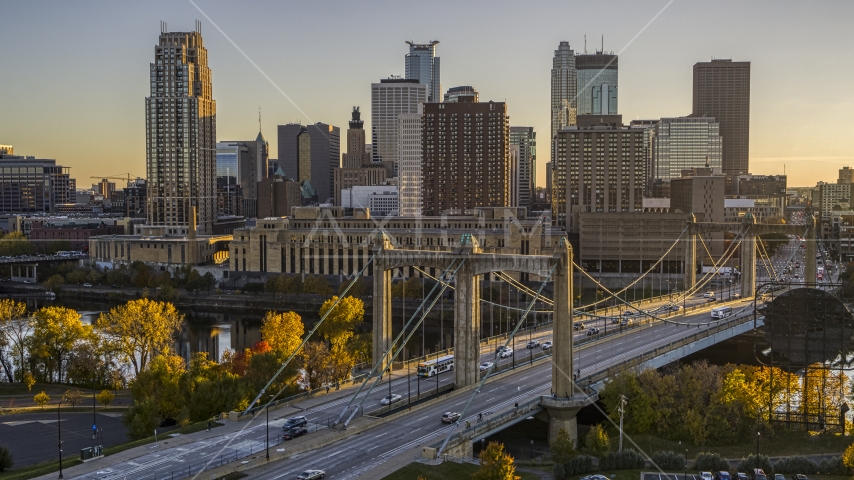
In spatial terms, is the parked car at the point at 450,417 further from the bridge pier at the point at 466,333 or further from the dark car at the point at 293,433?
the dark car at the point at 293,433

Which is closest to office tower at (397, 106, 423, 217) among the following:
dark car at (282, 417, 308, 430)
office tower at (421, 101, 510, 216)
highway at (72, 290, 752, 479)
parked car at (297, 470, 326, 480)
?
office tower at (421, 101, 510, 216)

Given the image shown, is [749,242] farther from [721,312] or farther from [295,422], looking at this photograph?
[295,422]

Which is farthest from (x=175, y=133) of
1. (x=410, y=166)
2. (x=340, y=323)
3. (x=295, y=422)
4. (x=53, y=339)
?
(x=295, y=422)

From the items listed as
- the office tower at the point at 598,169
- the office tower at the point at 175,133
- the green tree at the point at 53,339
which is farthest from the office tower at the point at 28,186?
the green tree at the point at 53,339

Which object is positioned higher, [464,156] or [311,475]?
[464,156]

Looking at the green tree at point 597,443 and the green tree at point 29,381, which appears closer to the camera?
the green tree at point 597,443

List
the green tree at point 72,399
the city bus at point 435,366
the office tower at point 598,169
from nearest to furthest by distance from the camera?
the city bus at point 435,366, the green tree at point 72,399, the office tower at point 598,169

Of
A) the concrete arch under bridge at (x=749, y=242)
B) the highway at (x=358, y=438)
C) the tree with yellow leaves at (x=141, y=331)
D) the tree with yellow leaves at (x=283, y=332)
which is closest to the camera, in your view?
the highway at (x=358, y=438)
